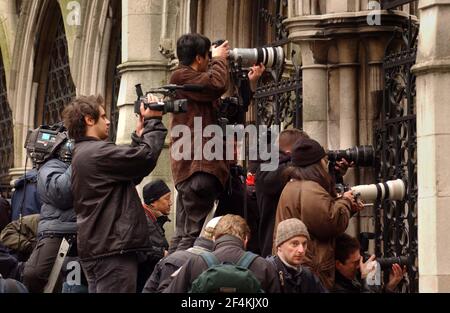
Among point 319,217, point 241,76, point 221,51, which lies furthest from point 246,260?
point 241,76

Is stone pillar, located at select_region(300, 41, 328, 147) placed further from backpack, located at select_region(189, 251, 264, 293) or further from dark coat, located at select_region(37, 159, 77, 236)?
backpack, located at select_region(189, 251, 264, 293)

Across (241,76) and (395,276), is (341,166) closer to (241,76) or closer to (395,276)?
(395,276)

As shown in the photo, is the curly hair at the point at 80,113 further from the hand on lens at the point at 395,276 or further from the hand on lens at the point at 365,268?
the hand on lens at the point at 395,276

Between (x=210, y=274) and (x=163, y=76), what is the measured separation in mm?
9406

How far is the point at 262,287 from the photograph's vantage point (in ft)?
33.1

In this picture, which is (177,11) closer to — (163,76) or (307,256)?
(163,76)

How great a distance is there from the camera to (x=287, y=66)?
688 inches

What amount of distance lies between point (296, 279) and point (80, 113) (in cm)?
221

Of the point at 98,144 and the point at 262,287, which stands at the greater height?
the point at 98,144

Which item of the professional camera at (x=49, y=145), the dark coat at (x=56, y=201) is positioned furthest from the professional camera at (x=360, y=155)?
the dark coat at (x=56, y=201)

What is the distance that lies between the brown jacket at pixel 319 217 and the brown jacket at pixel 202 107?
0.73 m

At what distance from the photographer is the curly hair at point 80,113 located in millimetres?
11758

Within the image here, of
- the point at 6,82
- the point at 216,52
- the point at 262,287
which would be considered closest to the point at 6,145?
the point at 6,82

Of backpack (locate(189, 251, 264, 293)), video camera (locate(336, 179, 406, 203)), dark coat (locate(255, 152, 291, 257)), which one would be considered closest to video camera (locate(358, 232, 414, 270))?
video camera (locate(336, 179, 406, 203))
